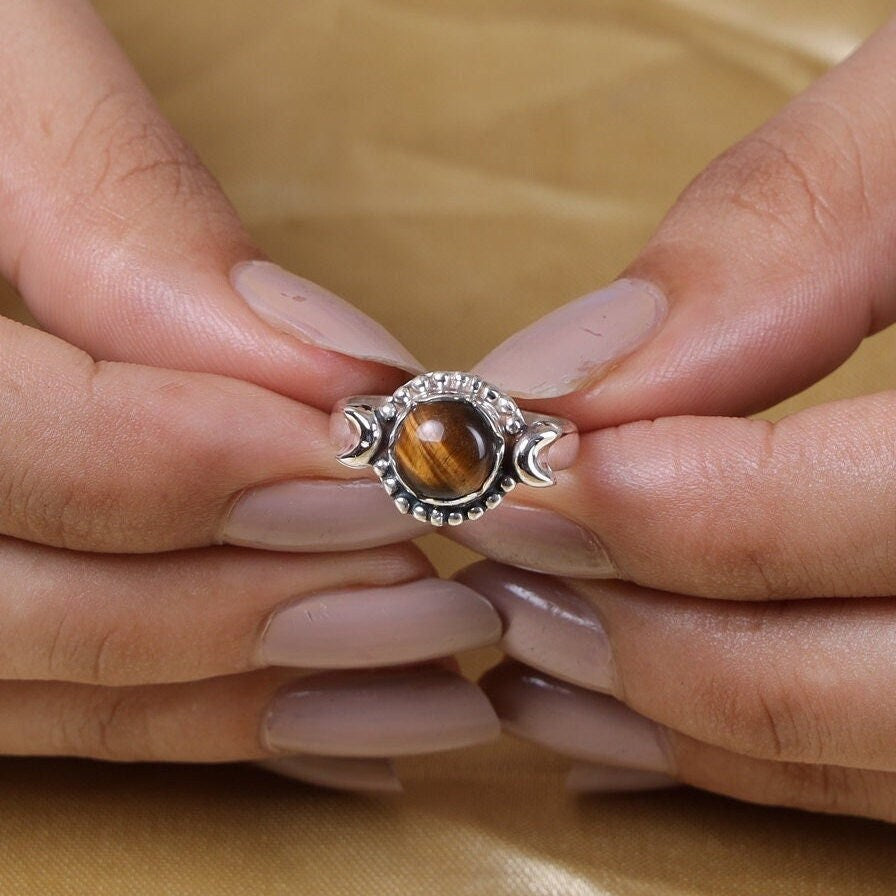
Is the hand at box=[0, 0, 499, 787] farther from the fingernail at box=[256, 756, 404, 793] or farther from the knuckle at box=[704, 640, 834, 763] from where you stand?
the knuckle at box=[704, 640, 834, 763]

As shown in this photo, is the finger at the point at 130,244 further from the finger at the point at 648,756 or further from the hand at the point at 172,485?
the finger at the point at 648,756

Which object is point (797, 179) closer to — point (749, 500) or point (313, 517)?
→ point (749, 500)

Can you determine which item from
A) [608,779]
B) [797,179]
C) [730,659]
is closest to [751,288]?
[797,179]

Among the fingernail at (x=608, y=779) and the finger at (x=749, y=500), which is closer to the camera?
the finger at (x=749, y=500)

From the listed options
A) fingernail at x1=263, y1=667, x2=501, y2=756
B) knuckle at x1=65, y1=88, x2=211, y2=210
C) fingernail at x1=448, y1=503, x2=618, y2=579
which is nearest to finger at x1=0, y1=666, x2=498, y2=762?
fingernail at x1=263, y1=667, x2=501, y2=756


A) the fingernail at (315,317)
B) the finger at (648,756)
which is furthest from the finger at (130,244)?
the finger at (648,756)
